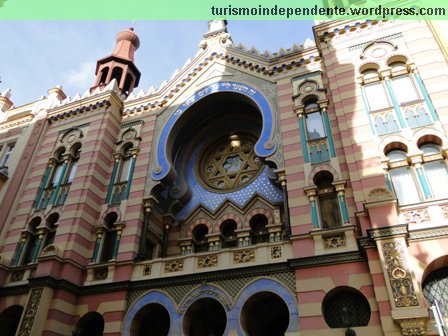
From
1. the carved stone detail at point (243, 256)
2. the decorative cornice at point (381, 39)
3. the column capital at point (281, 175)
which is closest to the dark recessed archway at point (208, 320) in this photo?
the carved stone detail at point (243, 256)

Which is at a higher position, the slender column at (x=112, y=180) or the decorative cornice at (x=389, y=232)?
the slender column at (x=112, y=180)

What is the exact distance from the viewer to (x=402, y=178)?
525 inches

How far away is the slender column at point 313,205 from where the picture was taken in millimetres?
13742

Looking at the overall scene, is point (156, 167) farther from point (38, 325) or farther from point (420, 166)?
point (420, 166)

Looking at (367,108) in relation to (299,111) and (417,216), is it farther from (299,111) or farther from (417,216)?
(417,216)

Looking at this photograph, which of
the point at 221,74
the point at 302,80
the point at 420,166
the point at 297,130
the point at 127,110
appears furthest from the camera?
the point at 127,110

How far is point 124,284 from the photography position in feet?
49.6

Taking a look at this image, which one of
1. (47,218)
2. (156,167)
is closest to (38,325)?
(47,218)

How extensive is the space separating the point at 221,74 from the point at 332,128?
7.07 meters

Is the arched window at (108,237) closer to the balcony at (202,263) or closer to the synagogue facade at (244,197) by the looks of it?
the synagogue facade at (244,197)

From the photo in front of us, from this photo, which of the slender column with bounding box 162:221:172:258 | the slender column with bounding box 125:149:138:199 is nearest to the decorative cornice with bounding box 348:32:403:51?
the slender column with bounding box 125:149:138:199

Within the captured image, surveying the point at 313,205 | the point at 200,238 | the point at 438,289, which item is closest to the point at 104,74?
the point at 200,238

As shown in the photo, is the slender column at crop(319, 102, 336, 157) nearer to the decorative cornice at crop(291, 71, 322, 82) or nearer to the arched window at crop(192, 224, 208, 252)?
the decorative cornice at crop(291, 71, 322, 82)

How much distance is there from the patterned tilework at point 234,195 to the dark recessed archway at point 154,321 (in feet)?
15.6
